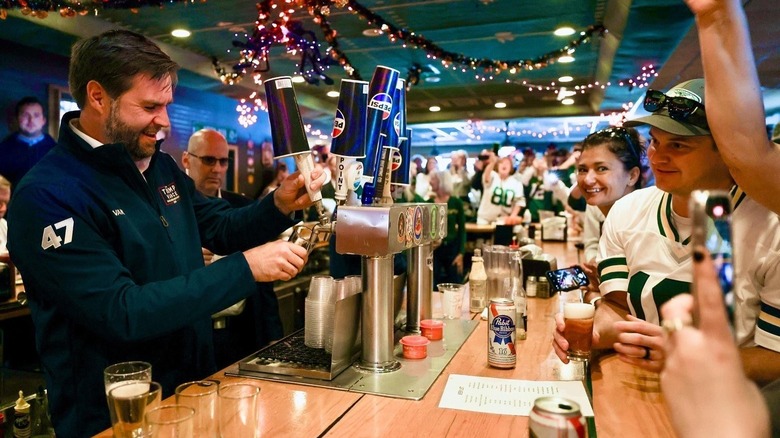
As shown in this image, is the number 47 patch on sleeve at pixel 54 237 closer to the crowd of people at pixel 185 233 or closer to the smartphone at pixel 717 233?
the crowd of people at pixel 185 233

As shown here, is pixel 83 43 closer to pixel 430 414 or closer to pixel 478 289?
pixel 430 414

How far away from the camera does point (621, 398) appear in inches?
54.0

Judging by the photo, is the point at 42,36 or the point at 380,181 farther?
the point at 42,36

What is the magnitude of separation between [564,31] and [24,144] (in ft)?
21.0

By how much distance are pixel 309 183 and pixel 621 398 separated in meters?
1.01

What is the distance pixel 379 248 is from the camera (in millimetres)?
1394

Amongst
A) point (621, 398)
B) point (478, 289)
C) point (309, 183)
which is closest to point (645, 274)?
point (621, 398)

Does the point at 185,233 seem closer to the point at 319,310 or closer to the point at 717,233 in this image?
the point at 319,310

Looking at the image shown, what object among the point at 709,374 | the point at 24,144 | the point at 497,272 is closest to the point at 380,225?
the point at 709,374

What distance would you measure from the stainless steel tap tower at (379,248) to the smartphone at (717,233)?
A: 915 millimetres

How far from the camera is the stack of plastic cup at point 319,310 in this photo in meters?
1.53

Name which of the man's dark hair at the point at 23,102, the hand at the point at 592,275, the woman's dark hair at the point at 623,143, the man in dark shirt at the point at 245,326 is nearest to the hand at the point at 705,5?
the hand at the point at 592,275

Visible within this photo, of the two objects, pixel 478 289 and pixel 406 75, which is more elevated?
pixel 406 75

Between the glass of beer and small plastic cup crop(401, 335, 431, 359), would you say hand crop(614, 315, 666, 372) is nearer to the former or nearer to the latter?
the glass of beer
